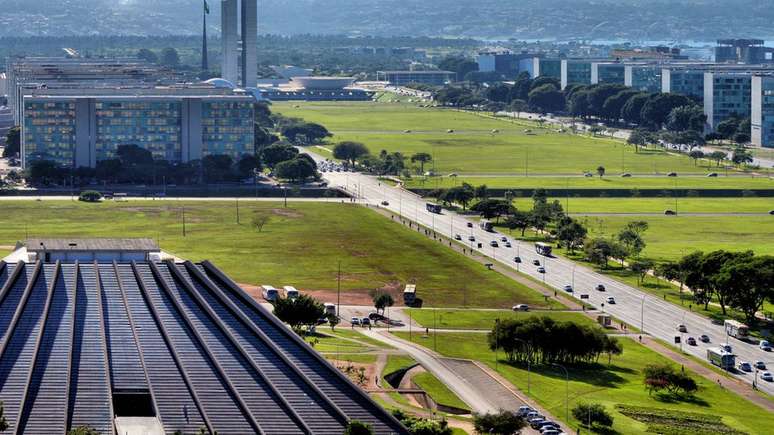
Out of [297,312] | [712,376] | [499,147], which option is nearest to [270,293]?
[297,312]

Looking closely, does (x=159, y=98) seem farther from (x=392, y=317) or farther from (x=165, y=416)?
(x=165, y=416)

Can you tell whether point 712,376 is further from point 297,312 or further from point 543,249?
point 543,249

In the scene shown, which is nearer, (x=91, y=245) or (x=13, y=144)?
(x=91, y=245)

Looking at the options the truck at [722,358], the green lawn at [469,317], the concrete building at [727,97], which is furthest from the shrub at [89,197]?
the concrete building at [727,97]

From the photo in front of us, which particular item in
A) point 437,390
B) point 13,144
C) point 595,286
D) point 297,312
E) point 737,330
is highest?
point 13,144

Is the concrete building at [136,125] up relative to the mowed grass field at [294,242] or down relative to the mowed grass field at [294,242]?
up

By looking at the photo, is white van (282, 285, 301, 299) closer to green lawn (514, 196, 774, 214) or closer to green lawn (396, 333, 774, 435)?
green lawn (396, 333, 774, 435)

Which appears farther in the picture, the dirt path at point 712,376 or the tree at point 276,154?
the tree at point 276,154

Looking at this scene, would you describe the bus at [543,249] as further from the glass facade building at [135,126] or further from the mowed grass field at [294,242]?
the glass facade building at [135,126]
